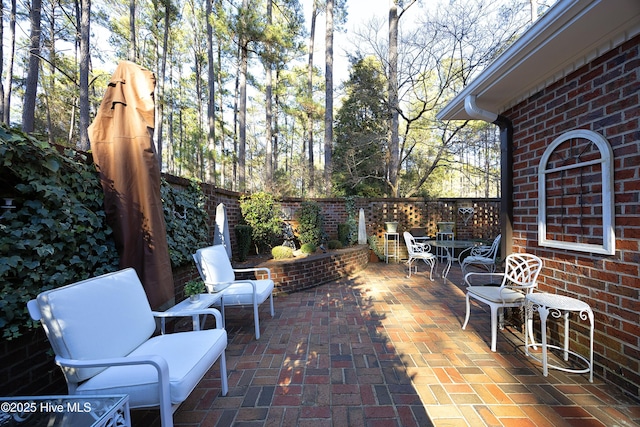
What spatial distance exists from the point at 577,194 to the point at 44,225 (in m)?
3.69

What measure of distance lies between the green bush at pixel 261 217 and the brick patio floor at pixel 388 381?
227 cm

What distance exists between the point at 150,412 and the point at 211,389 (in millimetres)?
364

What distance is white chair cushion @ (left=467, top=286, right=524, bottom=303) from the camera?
228 cm

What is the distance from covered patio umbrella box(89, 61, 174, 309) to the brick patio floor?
0.95 meters

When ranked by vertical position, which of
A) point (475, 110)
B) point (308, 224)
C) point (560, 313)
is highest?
point (475, 110)

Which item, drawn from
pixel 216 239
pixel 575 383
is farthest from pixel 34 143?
pixel 575 383

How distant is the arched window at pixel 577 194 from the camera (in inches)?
71.2

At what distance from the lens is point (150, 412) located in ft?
5.42

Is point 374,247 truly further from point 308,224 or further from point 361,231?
point 308,224

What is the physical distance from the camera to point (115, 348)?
1.45 m

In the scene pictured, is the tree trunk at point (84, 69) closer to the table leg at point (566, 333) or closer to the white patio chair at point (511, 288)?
the white patio chair at point (511, 288)

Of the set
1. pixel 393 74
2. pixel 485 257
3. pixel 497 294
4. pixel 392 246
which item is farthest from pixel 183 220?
pixel 393 74

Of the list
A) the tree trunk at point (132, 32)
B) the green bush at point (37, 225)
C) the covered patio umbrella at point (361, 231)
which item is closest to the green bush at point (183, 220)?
the green bush at point (37, 225)

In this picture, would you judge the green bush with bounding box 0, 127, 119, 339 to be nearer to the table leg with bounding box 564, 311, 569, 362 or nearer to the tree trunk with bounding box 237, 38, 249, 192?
the table leg with bounding box 564, 311, 569, 362
